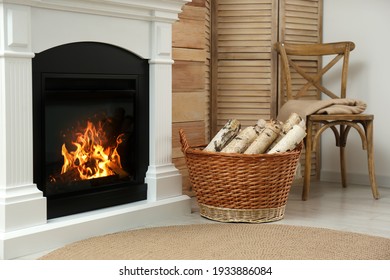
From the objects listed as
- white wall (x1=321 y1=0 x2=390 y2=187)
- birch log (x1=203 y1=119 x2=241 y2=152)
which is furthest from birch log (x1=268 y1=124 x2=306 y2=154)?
white wall (x1=321 y1=0 x2=390 y2=187)

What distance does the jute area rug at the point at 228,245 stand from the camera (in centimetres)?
241

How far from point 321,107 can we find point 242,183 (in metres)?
0.88

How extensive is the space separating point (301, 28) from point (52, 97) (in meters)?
2.03

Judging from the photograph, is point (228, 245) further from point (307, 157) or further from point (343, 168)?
point (343, 168)

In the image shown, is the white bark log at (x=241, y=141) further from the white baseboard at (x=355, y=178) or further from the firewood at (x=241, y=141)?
the white baseboard at (x=355, y=178)

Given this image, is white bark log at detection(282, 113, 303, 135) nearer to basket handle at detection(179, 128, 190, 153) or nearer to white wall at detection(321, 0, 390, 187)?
basket handle at detection(179, 128, 190, 153)

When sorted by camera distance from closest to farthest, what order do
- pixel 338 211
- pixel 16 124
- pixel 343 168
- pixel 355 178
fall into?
pixel 16 124
pixel 338 211
pixel 343 168
pixel 355 178

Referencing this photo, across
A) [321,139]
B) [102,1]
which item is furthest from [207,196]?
[321,139]

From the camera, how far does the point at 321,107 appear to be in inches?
142

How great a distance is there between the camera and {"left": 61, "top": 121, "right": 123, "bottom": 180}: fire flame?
2818 millimetres

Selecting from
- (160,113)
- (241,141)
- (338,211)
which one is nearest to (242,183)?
(241,141)

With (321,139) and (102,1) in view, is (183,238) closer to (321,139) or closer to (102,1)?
(102,1)

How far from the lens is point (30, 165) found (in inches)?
99.4

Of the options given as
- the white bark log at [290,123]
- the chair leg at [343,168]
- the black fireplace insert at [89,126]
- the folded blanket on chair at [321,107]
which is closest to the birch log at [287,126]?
the white bark log at [290,123]
